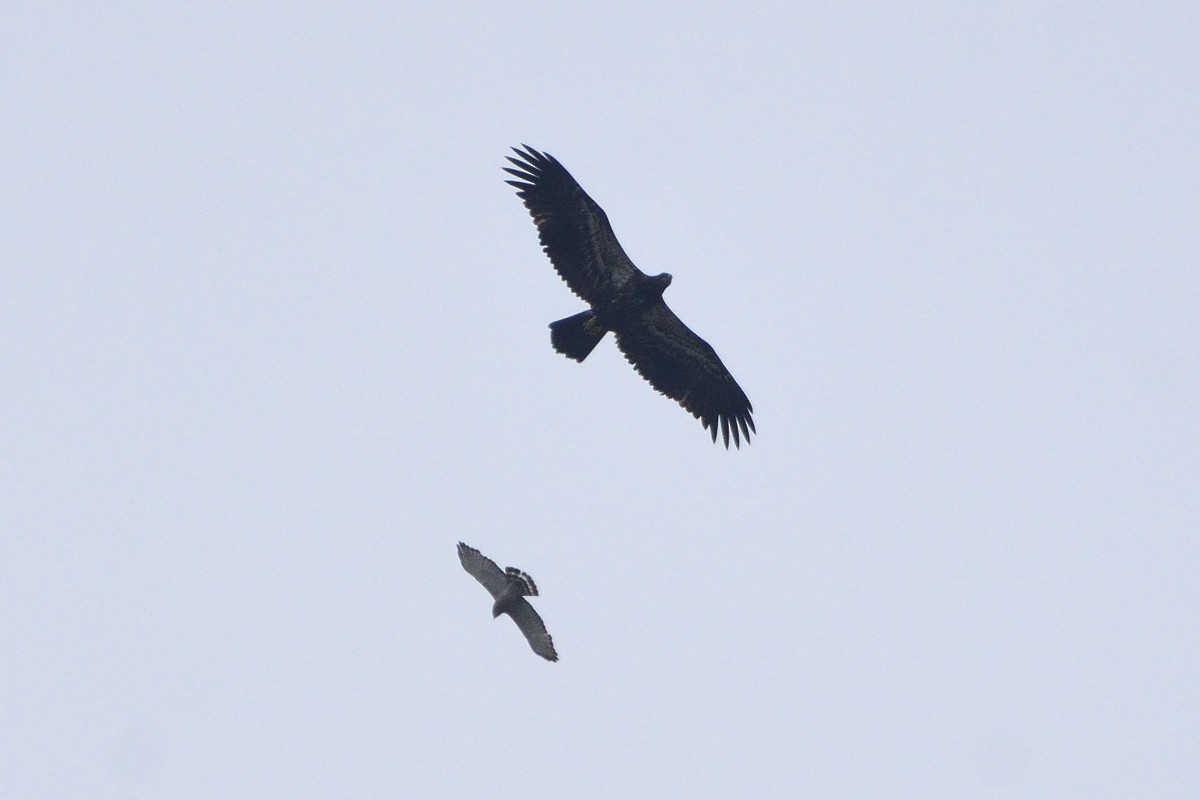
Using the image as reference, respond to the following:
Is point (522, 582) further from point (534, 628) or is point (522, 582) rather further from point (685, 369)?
point (685, 369)

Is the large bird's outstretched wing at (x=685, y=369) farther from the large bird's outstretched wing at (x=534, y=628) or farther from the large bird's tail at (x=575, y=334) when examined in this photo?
the large bird's outstretched wing at (x=534, y=628)

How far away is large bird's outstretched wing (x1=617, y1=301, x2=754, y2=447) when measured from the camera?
19.3m

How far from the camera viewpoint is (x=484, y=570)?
598 inches

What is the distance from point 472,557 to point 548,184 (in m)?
5.37

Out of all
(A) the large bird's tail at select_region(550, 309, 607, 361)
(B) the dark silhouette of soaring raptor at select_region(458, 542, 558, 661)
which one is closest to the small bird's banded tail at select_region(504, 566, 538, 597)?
(B) the dark silhouette of soaring raptor at select_region(458, 542, 558, 661)

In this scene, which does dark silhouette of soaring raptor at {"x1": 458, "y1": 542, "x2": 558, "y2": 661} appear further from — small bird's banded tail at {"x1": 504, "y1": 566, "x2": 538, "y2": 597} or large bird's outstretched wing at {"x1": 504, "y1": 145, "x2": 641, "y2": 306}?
large bird's outstretched wing at {"x1": 504, "y1": 145, "x2": 641, "y2": 306}

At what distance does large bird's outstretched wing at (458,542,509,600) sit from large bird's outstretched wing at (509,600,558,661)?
0.94 feet

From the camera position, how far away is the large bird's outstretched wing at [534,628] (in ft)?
49.1

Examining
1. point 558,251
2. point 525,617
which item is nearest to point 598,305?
point 558,251

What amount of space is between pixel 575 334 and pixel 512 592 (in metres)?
4.41

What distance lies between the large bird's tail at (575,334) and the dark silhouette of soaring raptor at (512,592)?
3.77 meters

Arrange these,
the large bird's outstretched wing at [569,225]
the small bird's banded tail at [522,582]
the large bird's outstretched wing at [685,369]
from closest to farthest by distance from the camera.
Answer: the small bird's banded tail at [522,582] → the large bird's outstretched wing at [569,225] → the large bird's outstretched wing at [685,369]

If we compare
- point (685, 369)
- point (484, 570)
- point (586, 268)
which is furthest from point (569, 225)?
point (484, 570)

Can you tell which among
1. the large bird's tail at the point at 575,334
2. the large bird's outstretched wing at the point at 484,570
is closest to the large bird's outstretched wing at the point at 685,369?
the large bird's tail at the point at 575,334
